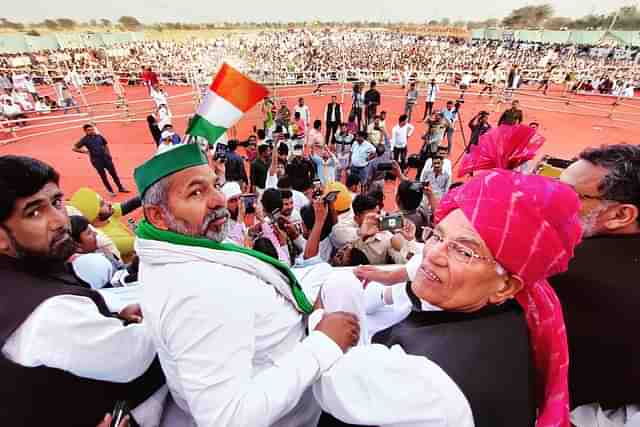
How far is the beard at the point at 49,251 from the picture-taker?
1.35 meters

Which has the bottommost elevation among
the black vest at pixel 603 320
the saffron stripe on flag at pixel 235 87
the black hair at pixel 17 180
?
the black vest at pixel 603 320

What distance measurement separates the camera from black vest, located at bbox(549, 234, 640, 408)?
4.30 feet

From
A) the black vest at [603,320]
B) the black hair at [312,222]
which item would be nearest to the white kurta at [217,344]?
the black vest at [603,320]

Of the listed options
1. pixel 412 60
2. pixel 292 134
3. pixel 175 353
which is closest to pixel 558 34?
pixel 412 60

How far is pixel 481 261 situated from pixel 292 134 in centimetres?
A: 786

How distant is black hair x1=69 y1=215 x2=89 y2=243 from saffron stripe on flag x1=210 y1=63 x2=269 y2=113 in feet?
7.59

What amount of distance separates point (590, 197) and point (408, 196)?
1785 millimetres

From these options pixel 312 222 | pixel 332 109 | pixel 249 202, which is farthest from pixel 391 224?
pixel 332 109

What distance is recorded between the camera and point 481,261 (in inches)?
42.6

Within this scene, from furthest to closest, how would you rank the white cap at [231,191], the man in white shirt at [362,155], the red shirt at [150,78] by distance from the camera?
the red shirt at [150,78], the man in white shirt at [362,155], the white cap at [231,191]

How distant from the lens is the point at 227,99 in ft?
4.09

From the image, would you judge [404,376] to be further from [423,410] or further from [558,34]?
[558,34]

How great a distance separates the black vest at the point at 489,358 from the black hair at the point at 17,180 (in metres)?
1.76

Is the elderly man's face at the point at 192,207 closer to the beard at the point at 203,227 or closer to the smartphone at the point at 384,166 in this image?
the beard at the point at 203,227
